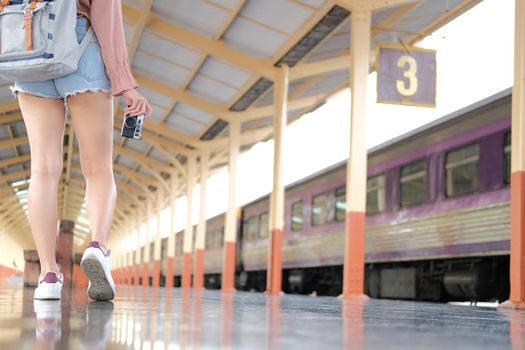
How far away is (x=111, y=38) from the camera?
10.6ft

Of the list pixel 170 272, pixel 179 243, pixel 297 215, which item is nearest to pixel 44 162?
pixel 297 215

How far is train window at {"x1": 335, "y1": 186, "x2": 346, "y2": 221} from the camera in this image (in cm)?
1395

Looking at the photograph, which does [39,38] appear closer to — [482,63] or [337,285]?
[482,63]

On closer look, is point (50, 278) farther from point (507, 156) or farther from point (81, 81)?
point (507, 156)

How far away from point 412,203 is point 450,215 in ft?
3.83

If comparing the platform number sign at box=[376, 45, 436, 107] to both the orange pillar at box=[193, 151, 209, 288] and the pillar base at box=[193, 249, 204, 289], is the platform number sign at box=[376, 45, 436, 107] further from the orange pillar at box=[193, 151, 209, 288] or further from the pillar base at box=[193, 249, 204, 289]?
the pillar base at box=[193, 249, 204, 289]

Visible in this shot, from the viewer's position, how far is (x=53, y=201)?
3312 millimetres

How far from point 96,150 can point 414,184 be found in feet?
29.0

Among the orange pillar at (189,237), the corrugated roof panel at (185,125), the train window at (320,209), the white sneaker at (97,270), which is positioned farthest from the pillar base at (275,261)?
the white sneaker at (97,270)

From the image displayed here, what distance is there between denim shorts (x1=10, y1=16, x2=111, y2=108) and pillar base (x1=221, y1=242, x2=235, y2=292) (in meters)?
14.9

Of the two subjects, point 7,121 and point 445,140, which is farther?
point 7,121

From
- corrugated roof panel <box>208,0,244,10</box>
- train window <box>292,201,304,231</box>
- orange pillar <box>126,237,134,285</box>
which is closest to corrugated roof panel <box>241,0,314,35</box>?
corrugated roof panel <box>208,0,244,10</box>

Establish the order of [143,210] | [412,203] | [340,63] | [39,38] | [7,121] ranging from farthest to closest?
[143,210] → [7,121] → [340,63] → [412,203] → [39,38]

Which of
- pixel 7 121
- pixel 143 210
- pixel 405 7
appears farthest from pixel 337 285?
pixel 143 210
